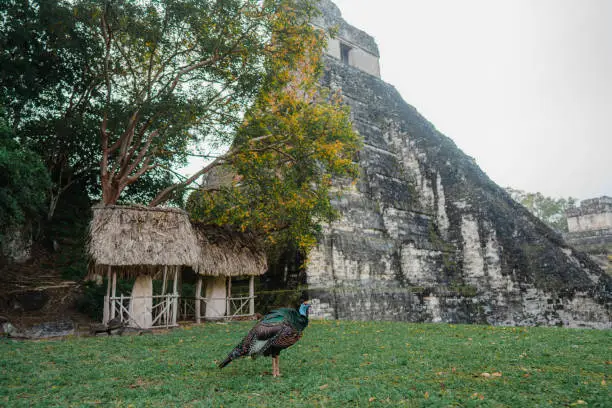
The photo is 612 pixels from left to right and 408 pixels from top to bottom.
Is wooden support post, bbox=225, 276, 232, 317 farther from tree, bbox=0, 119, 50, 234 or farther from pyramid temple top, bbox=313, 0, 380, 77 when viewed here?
pyramid temple top, bbox=313, 0, 380, 77

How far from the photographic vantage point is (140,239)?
9.29 m

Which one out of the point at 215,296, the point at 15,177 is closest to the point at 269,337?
the point at 15,177

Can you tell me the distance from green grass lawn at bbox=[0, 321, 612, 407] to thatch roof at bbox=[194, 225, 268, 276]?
10.1 ft

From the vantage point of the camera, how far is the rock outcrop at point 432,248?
11555 mm

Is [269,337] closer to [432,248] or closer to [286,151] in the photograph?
[286,151]

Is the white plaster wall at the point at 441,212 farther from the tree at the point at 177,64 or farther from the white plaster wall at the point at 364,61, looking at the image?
the tree at the point at 177,64

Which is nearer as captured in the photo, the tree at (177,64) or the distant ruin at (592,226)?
the tree at (177,64)

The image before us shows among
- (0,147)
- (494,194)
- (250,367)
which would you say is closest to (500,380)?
(250,367)

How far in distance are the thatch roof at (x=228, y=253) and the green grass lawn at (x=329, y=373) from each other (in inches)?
121

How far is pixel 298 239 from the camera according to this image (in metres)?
10.5

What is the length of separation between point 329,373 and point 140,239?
6.11m

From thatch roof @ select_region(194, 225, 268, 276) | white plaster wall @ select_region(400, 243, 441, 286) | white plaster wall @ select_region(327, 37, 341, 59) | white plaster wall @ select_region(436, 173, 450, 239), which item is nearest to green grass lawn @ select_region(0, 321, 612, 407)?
thatch roof @ select_region(194, 225, 268, 276)

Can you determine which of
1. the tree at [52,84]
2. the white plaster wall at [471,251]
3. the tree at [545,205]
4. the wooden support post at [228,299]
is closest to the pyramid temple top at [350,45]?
the white plaster wall at [471,251]

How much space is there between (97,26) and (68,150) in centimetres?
555
